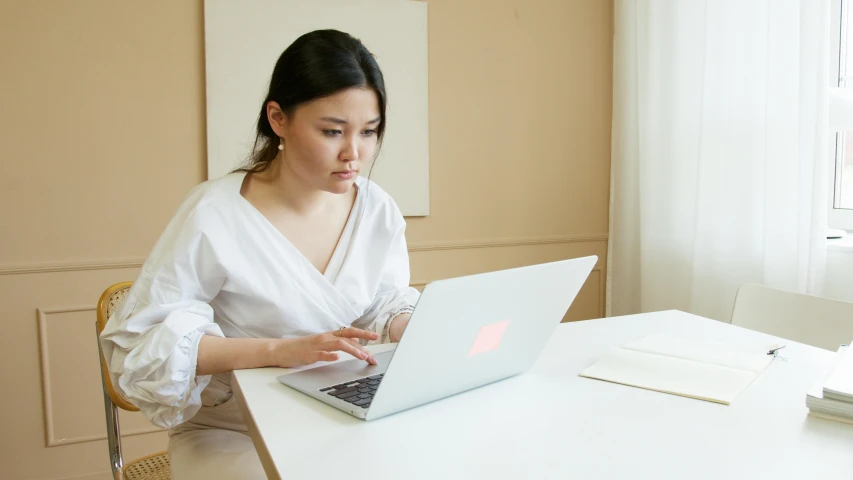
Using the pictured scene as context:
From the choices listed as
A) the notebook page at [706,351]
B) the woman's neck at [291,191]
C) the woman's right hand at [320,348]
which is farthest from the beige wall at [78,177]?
the notebook page at [706,351]

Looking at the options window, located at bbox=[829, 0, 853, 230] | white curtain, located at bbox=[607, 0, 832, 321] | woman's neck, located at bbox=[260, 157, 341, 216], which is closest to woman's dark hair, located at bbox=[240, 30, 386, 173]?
woman's neck, located at bbox=[260, 157, 341, 216]

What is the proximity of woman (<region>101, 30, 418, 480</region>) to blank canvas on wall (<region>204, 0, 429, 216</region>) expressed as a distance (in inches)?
41.9

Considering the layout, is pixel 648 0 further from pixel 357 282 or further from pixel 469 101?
pixel 357 282

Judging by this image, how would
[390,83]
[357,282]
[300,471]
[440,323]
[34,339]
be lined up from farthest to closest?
[390,83]
[34,339]
[357,282]
[440,323]
[300,471]

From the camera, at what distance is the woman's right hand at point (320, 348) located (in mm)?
1102

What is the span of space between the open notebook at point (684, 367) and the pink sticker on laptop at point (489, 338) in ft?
0.67

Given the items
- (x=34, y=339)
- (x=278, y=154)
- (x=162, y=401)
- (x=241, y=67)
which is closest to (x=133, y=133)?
(x=241, y=67)

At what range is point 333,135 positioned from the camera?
134 cm

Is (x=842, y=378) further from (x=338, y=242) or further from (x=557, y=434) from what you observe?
(x=338, y=242)

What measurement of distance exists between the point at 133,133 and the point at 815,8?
2338 millimetres

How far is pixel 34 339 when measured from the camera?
93.3 inches

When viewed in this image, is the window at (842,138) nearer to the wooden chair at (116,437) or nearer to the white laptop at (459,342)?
the white laptop at (459,342)

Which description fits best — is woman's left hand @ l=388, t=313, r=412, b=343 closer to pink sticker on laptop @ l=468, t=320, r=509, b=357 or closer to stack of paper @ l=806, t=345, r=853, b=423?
pink sticker on laptop @ l=468, t=320, r=509, b=357

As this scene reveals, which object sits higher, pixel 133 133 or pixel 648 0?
pixel 648 0
